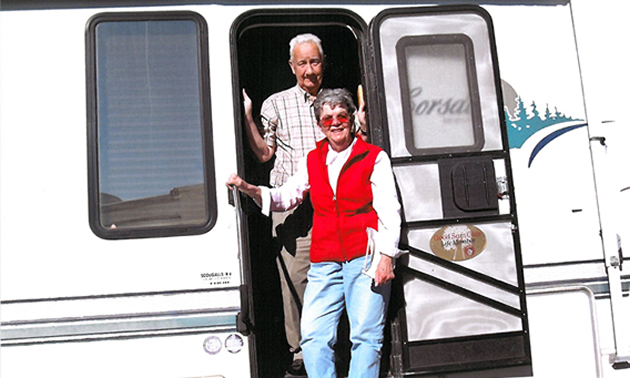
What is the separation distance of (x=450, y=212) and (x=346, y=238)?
625 millimetres

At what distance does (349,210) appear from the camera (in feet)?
11.0

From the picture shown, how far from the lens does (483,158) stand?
3.57 metres

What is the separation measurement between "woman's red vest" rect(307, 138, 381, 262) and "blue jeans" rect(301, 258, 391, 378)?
75mm

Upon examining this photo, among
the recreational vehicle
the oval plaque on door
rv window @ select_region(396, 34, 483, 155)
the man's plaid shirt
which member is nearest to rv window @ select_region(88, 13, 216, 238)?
the recreational vehicle

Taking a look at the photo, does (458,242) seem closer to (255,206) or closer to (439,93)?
(439,93)

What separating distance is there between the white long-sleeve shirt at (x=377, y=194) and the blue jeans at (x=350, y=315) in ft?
0.64

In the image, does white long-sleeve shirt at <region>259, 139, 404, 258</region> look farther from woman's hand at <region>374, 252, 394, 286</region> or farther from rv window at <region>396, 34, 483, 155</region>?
rv window at <region>396, 34, 483, 155</region>

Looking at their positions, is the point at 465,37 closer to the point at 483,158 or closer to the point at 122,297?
the point at 483,158

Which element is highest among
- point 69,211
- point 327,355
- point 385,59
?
point 385,59

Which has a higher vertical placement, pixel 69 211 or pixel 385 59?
pixel 385 59

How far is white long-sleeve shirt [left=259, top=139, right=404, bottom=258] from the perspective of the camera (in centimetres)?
327

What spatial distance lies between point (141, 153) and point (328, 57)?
189 cm

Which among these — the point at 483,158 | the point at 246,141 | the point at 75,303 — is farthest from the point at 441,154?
the point at 75,303

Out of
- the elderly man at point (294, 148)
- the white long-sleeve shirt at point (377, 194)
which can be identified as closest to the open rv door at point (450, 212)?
the white long-sleeve shirt at point (377, 194)
